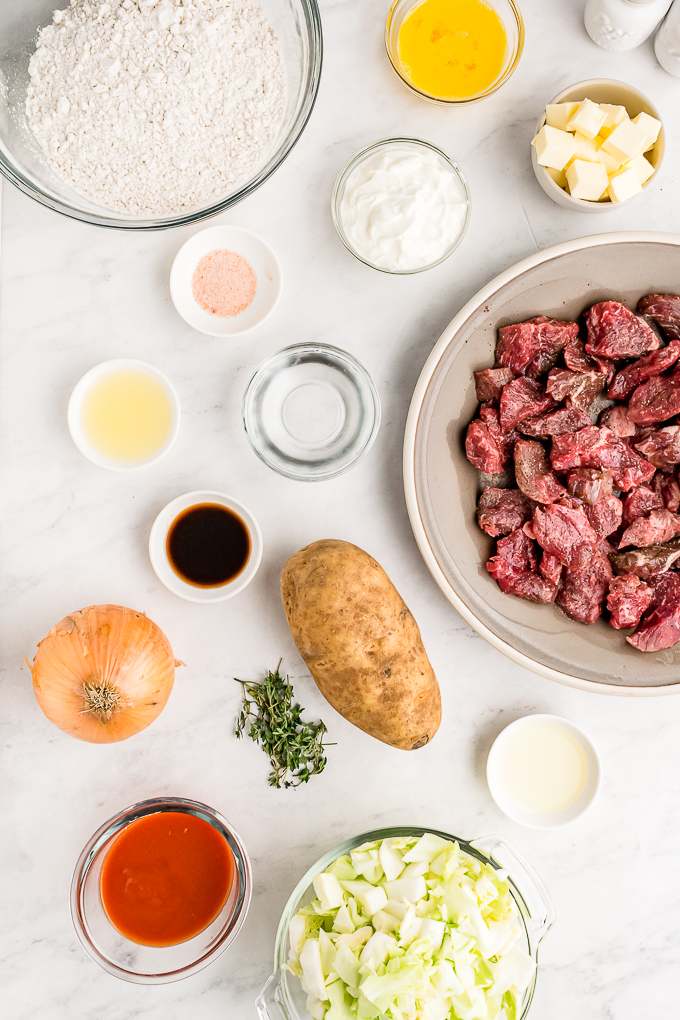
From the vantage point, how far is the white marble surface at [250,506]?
1.85 meters

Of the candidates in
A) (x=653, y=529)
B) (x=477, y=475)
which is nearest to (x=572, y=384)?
(x=477, y=475)

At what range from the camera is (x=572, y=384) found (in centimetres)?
179

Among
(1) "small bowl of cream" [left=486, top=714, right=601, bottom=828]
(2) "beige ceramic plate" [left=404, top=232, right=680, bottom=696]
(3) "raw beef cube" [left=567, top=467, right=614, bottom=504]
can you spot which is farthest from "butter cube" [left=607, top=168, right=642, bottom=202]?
(1) "small bowl of cream" [left=486, top=714, right=601, bottom=828]

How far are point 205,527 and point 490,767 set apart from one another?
1056 millimetres

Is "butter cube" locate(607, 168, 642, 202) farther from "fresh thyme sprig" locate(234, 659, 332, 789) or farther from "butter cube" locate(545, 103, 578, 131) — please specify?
"fresh thyme sprig" locate(234, 659, 332, 789)

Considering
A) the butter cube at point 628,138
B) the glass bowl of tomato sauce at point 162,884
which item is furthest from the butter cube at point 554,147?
the glass bowl of tomato sauce at point 162,884

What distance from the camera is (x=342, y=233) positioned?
70.4 inches

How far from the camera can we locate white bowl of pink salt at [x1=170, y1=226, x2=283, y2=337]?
1803mm

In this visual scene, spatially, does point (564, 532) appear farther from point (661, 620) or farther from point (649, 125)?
point (649, 125)

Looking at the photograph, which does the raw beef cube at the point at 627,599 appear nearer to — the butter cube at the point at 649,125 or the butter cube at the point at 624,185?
the butter cube at the point at 624,185

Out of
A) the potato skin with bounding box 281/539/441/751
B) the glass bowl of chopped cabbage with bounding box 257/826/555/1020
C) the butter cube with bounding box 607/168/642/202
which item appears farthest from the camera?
the butter cube with bounding box 607/168/642/202

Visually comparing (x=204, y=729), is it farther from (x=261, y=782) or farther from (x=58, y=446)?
(x=58, y=446)

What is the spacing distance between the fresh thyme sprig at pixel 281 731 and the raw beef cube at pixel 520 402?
940 mm

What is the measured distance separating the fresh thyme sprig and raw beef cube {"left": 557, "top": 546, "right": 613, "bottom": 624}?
78 centimetres
